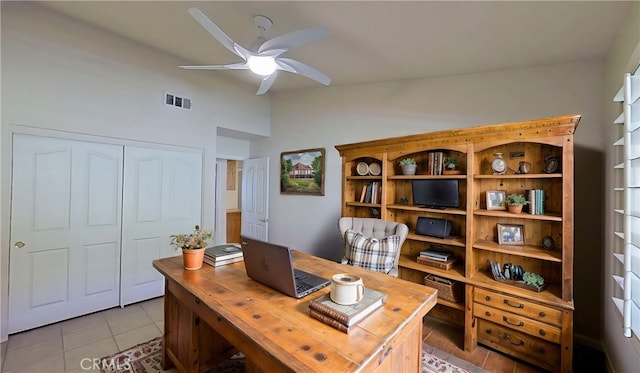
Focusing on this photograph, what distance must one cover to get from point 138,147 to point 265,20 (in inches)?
84.9

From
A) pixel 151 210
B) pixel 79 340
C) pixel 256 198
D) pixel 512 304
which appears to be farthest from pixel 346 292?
pixel 256 198

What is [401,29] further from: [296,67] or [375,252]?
[375,252]

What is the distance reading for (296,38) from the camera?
6.00ft

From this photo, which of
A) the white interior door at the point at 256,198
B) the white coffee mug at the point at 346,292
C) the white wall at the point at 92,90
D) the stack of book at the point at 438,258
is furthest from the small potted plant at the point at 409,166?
the white wall at the point at 92,90

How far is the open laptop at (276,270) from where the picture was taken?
1.31 meters

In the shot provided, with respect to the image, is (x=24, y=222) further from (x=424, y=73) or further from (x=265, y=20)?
(x=424, y=73)

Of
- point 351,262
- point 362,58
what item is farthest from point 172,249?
point 362,58

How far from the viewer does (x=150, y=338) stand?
8.09 feet

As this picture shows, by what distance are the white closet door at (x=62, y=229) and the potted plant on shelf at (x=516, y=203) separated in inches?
157

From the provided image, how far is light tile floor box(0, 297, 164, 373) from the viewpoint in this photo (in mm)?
2098

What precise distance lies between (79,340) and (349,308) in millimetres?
2774

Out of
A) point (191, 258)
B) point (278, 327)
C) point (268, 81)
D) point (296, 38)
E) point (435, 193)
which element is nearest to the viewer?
point (278, 327)

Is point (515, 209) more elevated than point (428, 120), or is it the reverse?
point (428, 120)

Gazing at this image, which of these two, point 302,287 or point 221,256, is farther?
point 221,256
